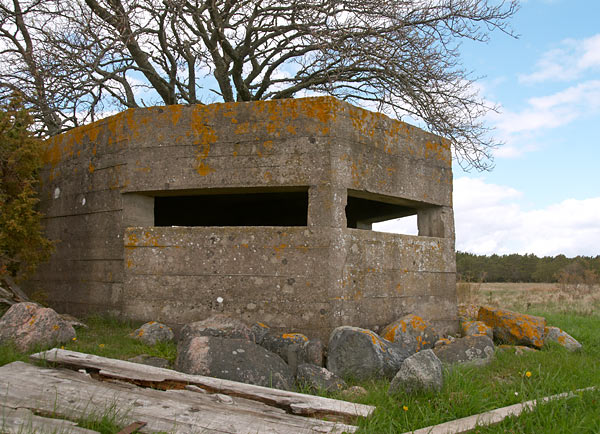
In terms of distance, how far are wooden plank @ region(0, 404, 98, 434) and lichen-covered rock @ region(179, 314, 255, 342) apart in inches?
65.2

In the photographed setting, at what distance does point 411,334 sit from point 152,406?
3.00 meters

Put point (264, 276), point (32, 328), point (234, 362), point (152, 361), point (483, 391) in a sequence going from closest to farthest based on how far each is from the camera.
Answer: point (483, 391) → point (234, 362) → point (152, 361) → point (32, 328) → point (264, 276)

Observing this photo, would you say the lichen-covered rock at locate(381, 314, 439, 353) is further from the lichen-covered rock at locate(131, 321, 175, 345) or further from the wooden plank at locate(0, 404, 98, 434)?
the wooden plank at locate(0, 404, 98, 434)

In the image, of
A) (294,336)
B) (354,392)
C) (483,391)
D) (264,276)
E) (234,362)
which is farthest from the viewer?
(264,276)

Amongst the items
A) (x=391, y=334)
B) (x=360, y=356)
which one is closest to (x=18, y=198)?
(x=360, y=356)

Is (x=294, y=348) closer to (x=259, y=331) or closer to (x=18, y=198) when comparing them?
(x=259, y=331)

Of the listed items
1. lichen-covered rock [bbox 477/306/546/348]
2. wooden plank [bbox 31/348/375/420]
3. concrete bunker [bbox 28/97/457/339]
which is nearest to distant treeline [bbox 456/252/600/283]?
lichen-covered rock [bbox 477/306/546/348]

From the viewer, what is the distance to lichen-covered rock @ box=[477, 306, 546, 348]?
5.80 metres

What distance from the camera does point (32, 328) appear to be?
4.37 m

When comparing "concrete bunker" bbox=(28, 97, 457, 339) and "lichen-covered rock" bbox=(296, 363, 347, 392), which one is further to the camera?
"concrete bunker" bbox=(28, 97, 457, 339)

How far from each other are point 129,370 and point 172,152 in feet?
8.54

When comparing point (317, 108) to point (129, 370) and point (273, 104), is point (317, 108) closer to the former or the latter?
point (273, 104)

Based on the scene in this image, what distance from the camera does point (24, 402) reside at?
306 centimetres

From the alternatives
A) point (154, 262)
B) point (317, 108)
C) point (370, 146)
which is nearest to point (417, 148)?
point (370, 146)
